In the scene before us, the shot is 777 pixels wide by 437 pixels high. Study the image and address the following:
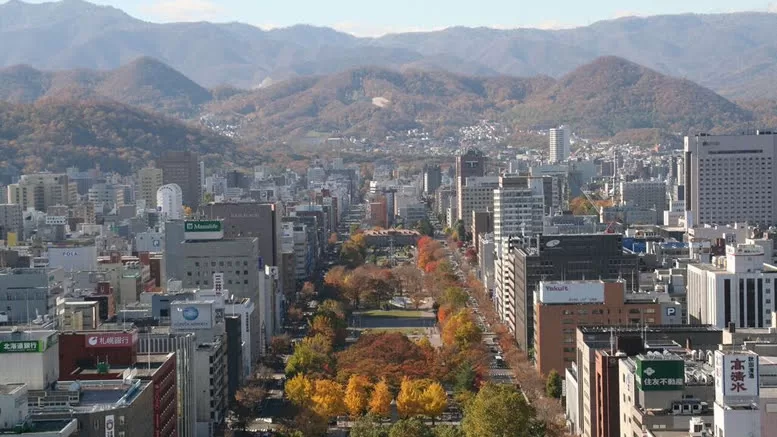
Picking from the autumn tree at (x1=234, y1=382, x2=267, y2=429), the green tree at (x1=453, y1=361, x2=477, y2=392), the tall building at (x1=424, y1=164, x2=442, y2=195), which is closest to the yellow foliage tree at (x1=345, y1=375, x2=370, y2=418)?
the autumn tree at (x1=234, y1=382, x2=267, y2=429)

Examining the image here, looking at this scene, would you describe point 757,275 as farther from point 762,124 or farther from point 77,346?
point 762,124

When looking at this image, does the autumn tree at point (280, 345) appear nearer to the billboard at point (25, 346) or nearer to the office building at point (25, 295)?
the office building at point (25, 295)

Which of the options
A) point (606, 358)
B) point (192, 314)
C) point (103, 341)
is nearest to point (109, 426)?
point (103, 341)

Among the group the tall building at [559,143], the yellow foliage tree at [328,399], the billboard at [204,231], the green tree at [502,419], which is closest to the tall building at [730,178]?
the billboard at [204,231]

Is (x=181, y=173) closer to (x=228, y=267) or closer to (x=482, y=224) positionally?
(x=482, y=224)

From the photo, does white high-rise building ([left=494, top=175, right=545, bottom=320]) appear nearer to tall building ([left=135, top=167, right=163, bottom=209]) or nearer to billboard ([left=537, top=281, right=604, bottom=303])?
billboard ([left=537, top=281, right=604, bottom=303])

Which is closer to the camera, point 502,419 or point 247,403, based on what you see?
point 502,419

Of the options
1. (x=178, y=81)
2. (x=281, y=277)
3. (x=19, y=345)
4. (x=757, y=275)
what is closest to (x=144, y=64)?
(x=178, y=81)
